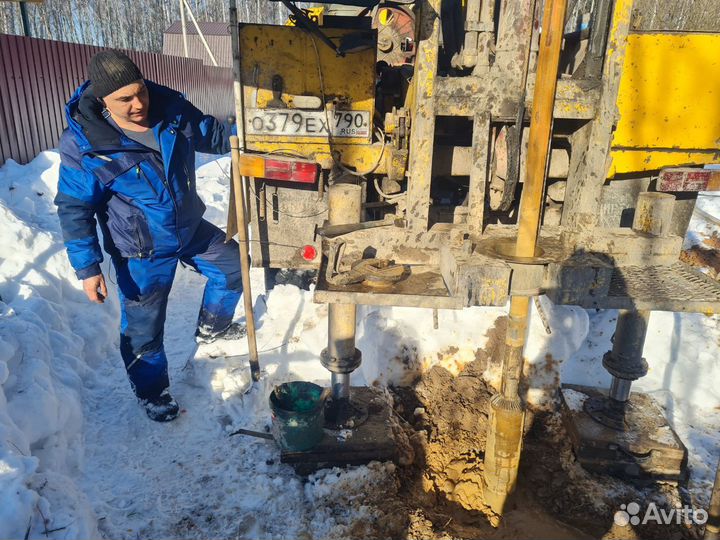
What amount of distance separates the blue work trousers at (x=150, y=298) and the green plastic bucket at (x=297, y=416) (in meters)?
1.01

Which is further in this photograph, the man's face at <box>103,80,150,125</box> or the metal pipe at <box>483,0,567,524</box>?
the man's face at <box>103,80,150,125</box>

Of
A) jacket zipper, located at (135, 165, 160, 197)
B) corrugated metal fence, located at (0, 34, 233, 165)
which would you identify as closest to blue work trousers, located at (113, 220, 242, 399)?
jacket zipper, located at (135, 165, 160, 197)

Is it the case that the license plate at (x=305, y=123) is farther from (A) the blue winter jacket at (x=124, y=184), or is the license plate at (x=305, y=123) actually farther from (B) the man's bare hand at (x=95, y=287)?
(B) the man's bare hand at (x=95, y=287)

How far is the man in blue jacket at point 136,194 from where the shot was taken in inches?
113

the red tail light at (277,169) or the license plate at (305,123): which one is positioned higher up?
the license plate at (305,123)

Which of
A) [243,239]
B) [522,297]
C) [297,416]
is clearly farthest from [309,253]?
[522,297]

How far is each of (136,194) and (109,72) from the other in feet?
2.29

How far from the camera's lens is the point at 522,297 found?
212 centimetres

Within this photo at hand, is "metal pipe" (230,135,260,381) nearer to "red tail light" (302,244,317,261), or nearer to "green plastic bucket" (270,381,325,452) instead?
"red tail light" (302,244,317,261)

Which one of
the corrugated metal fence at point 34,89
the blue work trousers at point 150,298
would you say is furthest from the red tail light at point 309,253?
the corrugated metal fence at point 34,89

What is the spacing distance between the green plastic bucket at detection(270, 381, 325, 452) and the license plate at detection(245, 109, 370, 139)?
178 cm

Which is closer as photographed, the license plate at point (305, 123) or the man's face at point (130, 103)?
the man's face at point (130, 103)

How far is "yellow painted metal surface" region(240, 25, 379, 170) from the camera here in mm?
3412

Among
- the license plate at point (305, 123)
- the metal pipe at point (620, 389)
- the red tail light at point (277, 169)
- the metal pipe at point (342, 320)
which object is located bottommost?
the metal pipe at point (620, 389)
